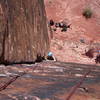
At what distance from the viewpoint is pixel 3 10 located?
6469 mm

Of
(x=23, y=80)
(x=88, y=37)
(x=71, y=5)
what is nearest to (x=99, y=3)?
(x=71, y=5)

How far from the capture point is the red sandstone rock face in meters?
16.6

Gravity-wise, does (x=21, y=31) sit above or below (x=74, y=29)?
below

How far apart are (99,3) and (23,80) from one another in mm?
27337

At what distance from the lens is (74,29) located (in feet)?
81.0

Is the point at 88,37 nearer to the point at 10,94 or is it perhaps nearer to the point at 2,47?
the point at 2,47

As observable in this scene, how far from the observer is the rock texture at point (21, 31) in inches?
255

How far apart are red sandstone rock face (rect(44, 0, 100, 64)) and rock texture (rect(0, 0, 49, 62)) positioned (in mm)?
6469

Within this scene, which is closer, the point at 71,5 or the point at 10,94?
the point at 10,94

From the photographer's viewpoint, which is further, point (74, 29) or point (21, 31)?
point (74, 29)

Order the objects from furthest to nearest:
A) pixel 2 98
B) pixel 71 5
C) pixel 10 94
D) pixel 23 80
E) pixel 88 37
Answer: pixel 71 5 < pixel 88 37 < pixel 23 80 < pixel 10 94 < pixel 2 98

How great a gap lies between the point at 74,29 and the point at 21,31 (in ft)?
58.2

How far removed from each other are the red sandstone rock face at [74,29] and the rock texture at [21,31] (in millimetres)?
6469

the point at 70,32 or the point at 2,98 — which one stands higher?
the point at 70,32
